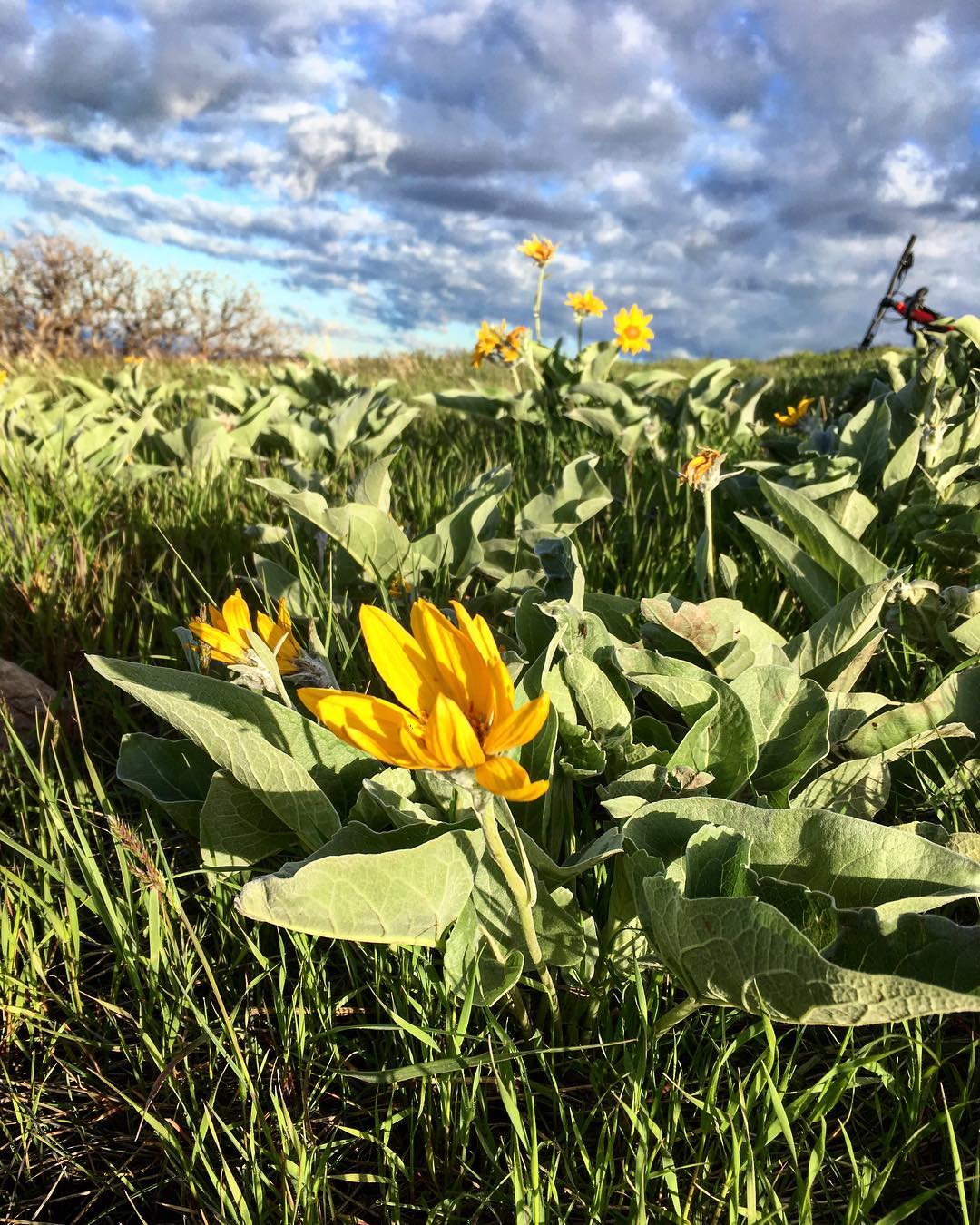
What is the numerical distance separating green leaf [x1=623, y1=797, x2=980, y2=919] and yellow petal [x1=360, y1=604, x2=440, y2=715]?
0.29 metres

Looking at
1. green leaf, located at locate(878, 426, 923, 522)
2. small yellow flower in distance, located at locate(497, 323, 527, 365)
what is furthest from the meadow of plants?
small yellow flower in distance, located at locate(497, 323, 527, 365)

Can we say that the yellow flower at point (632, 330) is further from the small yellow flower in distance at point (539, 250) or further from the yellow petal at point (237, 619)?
the yellow petal at point (237, 619)

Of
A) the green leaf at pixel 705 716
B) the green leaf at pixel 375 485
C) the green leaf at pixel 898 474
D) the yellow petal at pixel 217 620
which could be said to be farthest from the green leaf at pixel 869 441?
the yellow petal at pixel 217 620

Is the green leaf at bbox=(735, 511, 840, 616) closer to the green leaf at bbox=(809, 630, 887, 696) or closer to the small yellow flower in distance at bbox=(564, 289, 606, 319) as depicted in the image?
the green leaf at bbox=(809, 630, 887, 696)

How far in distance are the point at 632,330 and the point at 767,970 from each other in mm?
4256

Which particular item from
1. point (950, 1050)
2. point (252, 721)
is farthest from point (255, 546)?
point (950, 1050)

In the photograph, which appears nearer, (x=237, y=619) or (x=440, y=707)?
(x=440, y=707)

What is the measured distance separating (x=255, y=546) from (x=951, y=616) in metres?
1.85

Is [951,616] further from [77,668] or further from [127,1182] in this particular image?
[77,668]

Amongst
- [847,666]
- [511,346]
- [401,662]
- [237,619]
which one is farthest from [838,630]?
[511,346]

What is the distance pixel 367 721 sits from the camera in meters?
0.81

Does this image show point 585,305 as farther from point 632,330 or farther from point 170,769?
point 170,769

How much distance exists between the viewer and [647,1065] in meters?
1.05

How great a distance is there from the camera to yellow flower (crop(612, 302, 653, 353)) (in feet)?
14.7
